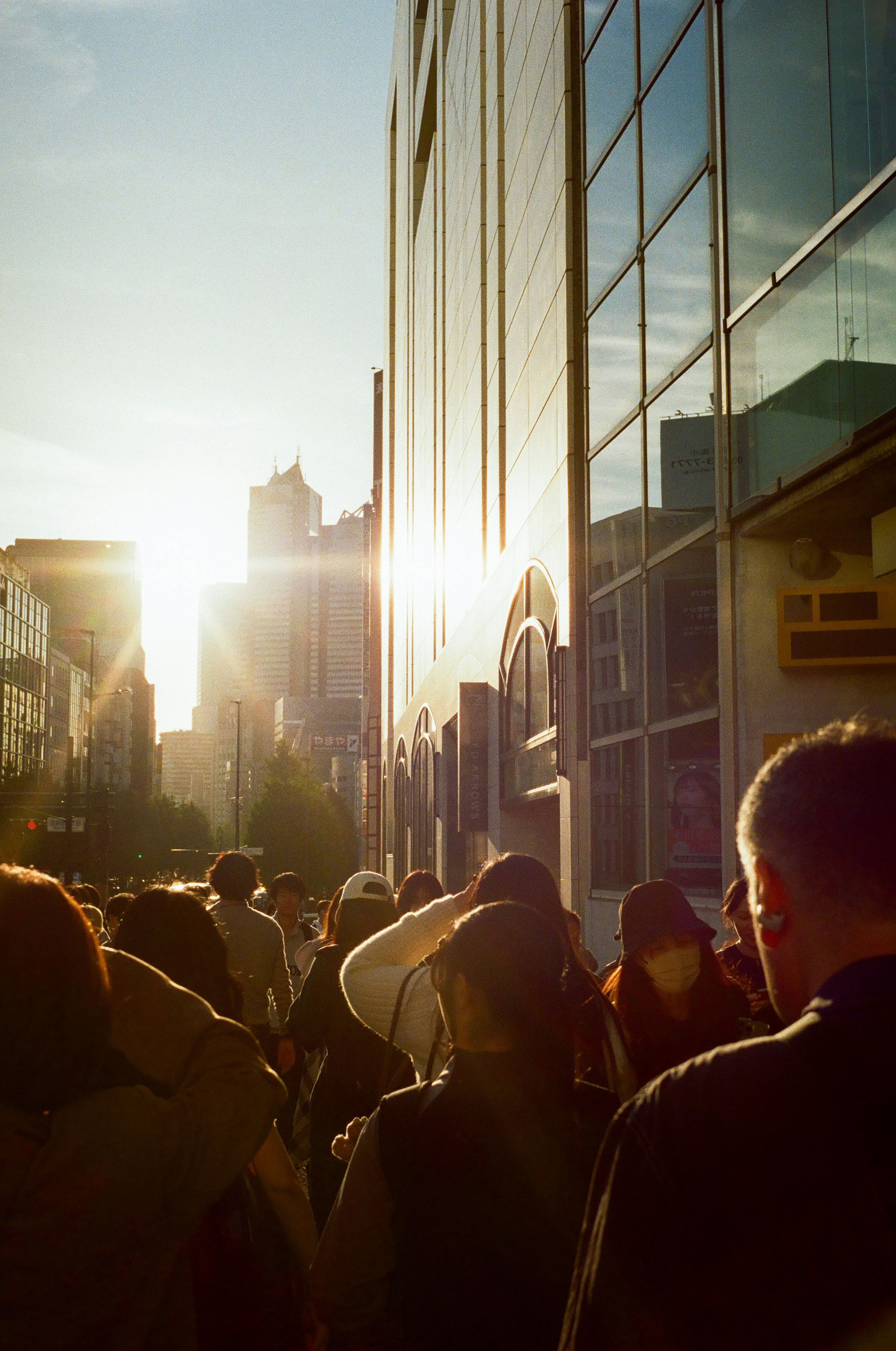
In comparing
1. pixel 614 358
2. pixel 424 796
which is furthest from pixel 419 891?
pixel 424 796

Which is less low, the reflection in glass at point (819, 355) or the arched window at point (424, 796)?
the reflection in glass at point (819, 355)

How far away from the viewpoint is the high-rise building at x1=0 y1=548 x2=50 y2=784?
98.1 meters

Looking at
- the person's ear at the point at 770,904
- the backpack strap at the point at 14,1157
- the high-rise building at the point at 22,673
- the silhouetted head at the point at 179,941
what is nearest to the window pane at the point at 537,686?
the silhouetted head at the point at 179,941

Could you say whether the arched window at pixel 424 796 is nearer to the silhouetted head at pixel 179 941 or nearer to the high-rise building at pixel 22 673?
the silhouetted head at pixel 179 941

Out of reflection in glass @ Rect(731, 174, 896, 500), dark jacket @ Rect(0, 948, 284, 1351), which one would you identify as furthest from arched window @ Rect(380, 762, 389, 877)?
dark jacket @ Rect(0, 948, 284, 1351)

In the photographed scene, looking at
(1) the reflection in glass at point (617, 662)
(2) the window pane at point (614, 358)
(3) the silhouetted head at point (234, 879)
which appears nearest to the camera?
(3) the silhouetted head at point (234, 879)

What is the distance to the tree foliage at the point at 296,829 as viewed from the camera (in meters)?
70.3

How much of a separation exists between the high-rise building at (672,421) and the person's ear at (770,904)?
7.85m

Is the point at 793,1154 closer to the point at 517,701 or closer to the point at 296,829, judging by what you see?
the point at 517,701

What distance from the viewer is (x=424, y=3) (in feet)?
140

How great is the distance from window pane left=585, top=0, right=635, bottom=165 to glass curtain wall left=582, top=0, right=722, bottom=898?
0.03 metres

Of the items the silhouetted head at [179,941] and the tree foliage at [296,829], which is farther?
the tree foliage at [296,829]

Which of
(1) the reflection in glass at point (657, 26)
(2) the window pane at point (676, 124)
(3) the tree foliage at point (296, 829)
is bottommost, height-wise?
(3) the tree foliage at point (296, 829)

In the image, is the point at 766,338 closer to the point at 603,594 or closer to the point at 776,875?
the point at 603,594
